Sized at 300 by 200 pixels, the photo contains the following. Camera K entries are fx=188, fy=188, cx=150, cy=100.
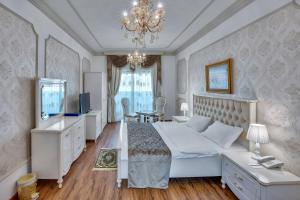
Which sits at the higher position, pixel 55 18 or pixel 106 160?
pixel 55 18

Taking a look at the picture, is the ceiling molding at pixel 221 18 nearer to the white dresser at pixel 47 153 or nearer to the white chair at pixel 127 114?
the white chair at pixel 127 114

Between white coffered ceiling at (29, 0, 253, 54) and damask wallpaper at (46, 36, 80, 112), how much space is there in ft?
1.54

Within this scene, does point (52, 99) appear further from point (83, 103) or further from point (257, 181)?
point (257, 181)

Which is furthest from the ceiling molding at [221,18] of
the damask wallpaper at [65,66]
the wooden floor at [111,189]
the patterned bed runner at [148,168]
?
the damask wallpaper at [65,66]

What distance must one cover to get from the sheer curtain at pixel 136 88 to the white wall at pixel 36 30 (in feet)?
11.0

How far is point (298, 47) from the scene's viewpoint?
6.73 ft

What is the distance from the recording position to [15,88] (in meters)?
2.51

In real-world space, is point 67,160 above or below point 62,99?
below

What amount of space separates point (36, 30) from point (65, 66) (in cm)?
144

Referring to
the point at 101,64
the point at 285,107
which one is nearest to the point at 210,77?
the point at 285,107

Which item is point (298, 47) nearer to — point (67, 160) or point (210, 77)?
point (210, 77)

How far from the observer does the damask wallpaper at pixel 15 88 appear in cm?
228

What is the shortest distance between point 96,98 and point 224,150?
14.3 feet

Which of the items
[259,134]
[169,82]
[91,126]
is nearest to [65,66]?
[91,126]
